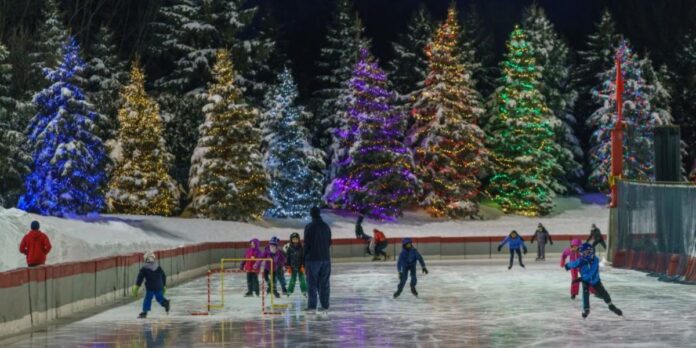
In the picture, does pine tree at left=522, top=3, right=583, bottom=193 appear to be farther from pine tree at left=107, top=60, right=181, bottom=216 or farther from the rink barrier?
the rink barrier

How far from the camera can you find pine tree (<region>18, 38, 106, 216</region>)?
2174 inches

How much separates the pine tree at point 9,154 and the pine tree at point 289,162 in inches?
598

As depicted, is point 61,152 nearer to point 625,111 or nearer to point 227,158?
point 227,158

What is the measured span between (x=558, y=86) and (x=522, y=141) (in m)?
13.2

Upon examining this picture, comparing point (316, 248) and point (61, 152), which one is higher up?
point (61, 152)

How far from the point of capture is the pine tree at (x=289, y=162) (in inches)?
2586

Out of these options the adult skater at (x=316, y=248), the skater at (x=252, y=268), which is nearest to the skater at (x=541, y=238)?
the skater at (x=252, y=268)

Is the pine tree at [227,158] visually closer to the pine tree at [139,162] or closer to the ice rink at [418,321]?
the pine tree at [139,162]

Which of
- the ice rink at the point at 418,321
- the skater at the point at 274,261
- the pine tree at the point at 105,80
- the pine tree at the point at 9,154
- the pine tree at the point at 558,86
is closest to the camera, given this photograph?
the ice rink at the point at 418,321

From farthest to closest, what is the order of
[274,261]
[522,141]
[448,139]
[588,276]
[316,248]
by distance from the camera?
[522,141]
[448,139]
[274,261]
[316,248]
[588,276]

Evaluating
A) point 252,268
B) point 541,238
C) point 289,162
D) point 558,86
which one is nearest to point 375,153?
point 289,162

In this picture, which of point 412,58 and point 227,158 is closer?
point 227,158

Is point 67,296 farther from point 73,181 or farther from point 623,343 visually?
point 73,181

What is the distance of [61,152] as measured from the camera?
5525 centimetres
